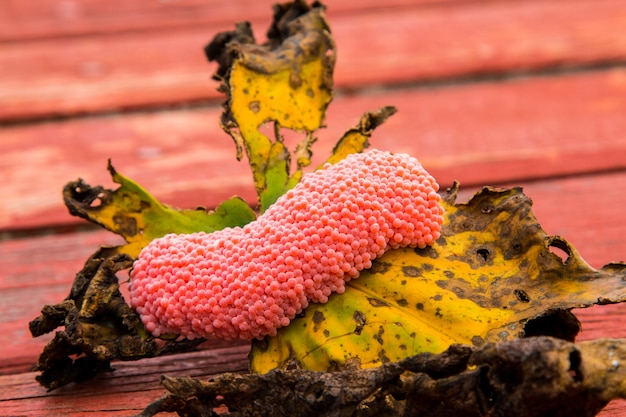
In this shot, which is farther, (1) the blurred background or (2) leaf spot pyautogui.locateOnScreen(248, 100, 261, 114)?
(1) the blurred background

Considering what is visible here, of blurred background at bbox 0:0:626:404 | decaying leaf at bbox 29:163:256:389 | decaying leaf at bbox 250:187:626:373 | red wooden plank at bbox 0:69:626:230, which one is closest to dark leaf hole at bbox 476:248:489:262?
decaying leaf at bbox 250:187:626:373

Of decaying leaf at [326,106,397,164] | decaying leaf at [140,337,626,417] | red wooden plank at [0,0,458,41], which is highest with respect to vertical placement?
red wooden plank at [0,0,458,41]

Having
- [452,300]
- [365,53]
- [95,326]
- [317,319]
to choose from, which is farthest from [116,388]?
[365,53]

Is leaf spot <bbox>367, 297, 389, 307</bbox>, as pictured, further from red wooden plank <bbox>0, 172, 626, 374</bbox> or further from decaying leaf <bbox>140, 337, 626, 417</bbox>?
red wooden plank <bbox>0, 172, 626, 374</bbox>

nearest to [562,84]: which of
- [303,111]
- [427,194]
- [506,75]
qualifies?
[506,75]

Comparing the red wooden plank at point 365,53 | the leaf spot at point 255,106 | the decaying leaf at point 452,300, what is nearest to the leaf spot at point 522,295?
the decaying leaf at point 452,300

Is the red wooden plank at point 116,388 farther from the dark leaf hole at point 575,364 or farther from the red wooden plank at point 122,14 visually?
the red wooden plank at point 122,14

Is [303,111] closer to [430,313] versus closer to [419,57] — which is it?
[430,313]
